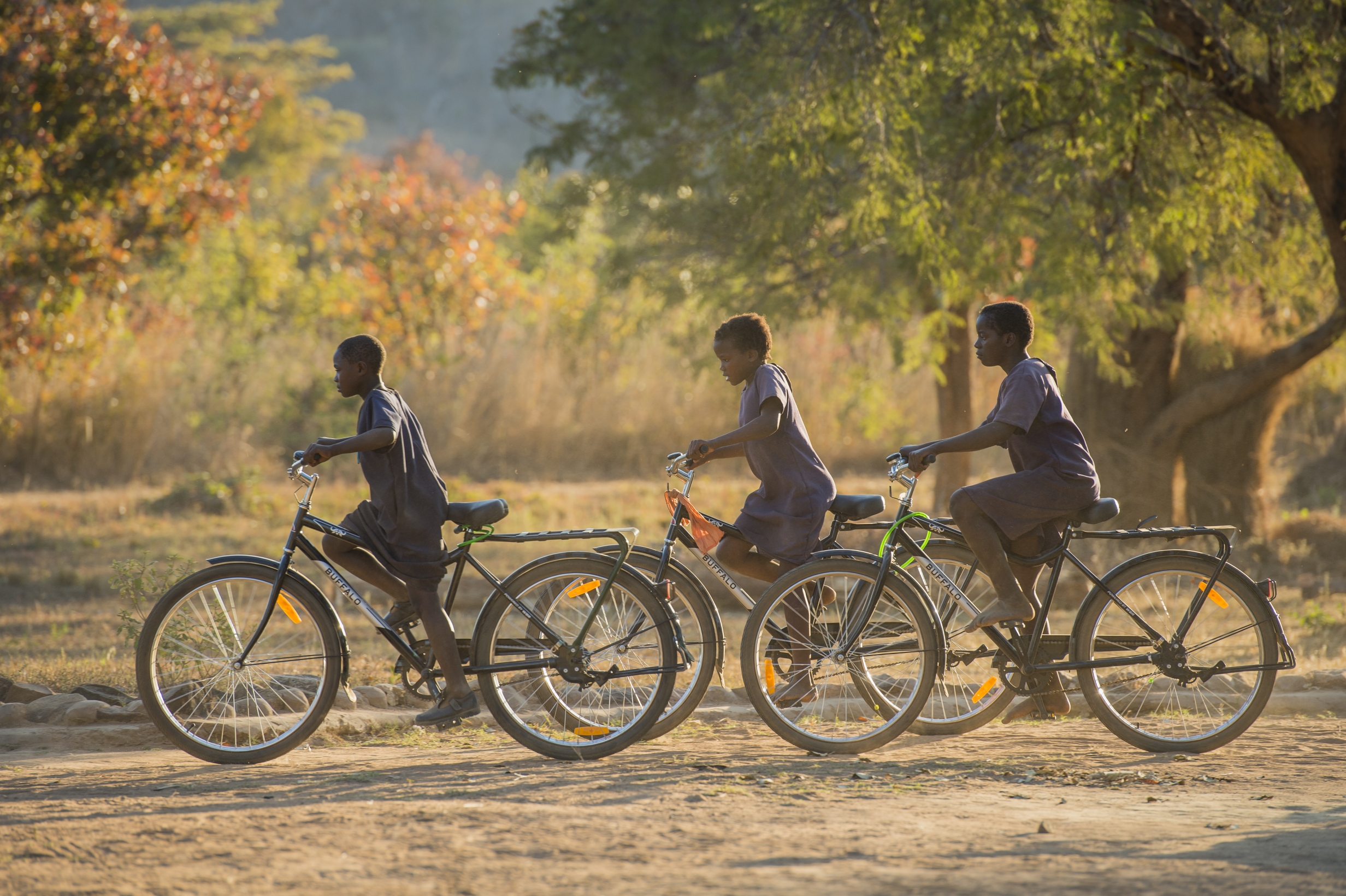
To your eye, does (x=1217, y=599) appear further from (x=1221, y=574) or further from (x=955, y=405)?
(x=955, y=405)

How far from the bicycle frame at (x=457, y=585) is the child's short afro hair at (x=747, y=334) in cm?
100

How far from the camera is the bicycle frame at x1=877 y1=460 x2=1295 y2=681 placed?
5.16 metres

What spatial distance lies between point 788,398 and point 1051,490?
1.14 meters

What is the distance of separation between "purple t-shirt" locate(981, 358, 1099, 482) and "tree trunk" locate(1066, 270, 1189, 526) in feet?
18.6

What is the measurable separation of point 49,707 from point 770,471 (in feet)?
10.9

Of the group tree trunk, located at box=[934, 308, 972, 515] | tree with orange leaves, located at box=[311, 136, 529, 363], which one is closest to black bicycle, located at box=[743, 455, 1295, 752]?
tree trunk, located at box=[934, 308, 972, 515]

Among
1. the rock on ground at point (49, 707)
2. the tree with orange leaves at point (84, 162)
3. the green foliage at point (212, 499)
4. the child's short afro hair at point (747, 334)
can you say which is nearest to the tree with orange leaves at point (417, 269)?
the tree with orange leaves at point (84, 162)

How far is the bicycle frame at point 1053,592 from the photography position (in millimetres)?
5164

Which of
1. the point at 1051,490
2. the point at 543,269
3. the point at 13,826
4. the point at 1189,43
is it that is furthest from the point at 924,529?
the point at 543,269

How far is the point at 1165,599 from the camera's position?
530 centimetres

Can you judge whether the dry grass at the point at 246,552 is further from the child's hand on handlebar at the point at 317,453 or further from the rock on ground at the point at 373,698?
the child's hand on handlebar at the point at 317,453

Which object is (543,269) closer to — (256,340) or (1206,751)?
(256,340)

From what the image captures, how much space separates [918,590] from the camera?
203 inches

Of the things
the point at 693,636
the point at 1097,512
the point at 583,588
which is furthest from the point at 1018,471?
the point at 583,588
